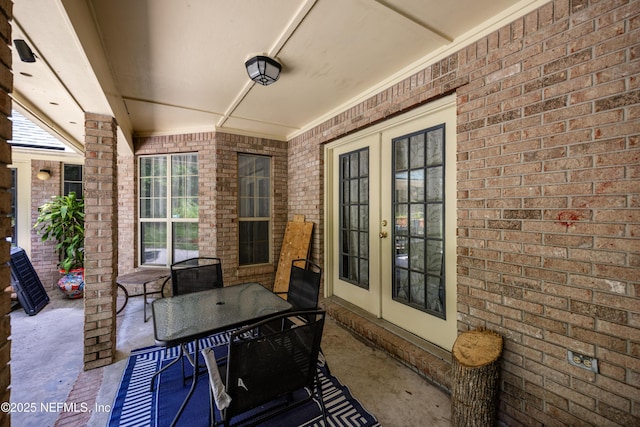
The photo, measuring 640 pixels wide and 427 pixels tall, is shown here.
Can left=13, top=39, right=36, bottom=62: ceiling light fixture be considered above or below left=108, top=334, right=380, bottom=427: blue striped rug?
above

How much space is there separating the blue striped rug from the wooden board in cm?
181

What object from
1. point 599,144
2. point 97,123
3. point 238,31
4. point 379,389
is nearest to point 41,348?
point 97,123

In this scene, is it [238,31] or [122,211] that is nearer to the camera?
[238,31]

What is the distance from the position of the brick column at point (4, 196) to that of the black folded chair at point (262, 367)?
2.46 ft

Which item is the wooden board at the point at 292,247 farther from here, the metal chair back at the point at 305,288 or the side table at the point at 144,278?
the side table at the point at 144,278

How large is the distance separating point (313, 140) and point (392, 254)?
213cm

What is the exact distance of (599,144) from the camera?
4.88 ft

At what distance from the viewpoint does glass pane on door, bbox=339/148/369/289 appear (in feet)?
11.1

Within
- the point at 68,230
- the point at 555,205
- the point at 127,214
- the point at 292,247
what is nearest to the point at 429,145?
the point at 555,205

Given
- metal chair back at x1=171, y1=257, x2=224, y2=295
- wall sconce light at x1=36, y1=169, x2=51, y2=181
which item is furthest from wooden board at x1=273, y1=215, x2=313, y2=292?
wall sconce light at x1=36, y1=169, x2=51, y2=181

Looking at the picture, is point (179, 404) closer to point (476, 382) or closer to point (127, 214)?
point (476, 382)

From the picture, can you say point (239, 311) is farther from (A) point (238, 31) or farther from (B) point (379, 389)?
(A) point (238, 31)

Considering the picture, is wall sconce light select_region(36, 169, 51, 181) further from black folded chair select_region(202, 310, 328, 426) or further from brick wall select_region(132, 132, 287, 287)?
black folded chair select_region(202, 310, 328, 426)

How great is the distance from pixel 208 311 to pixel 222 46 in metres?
2.17
